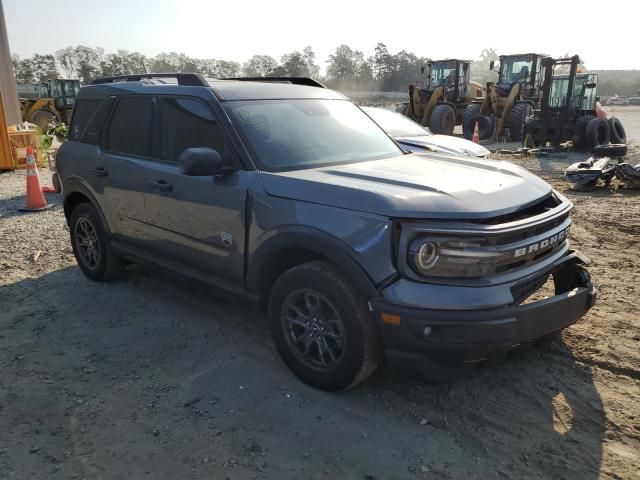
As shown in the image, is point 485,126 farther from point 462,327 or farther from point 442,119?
point 462,327

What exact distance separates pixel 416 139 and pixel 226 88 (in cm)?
516

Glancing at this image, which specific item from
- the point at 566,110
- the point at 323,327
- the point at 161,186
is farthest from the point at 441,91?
the point at 323,327

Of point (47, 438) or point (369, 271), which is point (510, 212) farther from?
point (47, 438)

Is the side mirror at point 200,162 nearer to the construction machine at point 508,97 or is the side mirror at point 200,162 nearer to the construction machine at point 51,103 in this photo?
the construction machine at point 508,97

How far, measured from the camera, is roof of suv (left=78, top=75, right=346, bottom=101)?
153 inches

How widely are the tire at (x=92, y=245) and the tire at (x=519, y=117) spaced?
16081 mm

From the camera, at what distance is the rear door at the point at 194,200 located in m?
3.57

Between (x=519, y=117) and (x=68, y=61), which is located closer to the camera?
(x=519, y=117)

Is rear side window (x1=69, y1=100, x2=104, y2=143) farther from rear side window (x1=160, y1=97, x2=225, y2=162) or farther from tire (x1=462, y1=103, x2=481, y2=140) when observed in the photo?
tire (x1=462, y1=103, x2=481, y2=140)

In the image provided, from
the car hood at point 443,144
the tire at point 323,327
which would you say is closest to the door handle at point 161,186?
the tire at point 323,327

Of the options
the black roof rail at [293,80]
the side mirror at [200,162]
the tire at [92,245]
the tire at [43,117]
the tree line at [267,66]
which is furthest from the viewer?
the tree line at [267,66]

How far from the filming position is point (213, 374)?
11.7 feet

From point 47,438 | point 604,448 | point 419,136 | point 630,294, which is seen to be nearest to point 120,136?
point 47,438

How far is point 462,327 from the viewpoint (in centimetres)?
265
